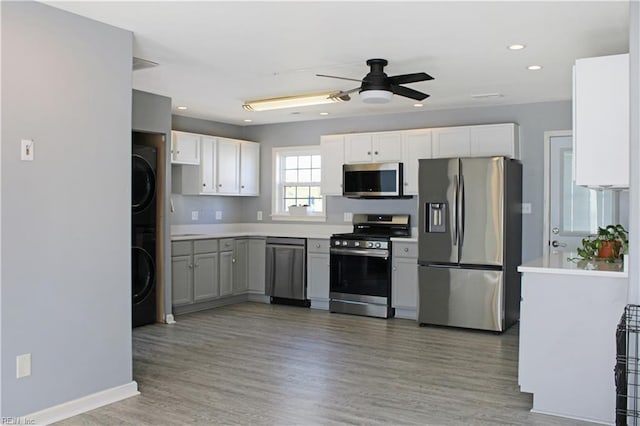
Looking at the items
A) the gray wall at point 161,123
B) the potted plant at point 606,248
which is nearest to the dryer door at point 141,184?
the gray wall at point 161,123

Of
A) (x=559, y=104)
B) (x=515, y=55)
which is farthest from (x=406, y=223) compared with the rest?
(x=515, y=55)

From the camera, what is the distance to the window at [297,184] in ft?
25.1

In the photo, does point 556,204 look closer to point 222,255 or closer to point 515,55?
point 515,55

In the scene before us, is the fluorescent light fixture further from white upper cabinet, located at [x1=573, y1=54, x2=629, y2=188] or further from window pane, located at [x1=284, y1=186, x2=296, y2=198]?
window pane, located at [x1=284, y1=186, x2=296, y2=198]

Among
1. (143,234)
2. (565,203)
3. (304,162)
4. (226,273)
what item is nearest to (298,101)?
(143,234)

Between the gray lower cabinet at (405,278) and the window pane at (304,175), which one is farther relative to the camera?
the window pane at (304,175)

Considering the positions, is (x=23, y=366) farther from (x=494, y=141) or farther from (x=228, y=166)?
(x=494, y=141)

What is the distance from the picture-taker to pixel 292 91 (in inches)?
227

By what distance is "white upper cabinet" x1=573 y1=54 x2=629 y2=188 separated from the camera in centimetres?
327

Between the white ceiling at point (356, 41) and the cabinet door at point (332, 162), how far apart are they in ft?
4.60

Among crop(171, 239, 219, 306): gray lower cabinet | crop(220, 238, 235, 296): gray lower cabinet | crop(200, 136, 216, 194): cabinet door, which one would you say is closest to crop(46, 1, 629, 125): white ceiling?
crop(200, 136, 216, 194): cabinet door

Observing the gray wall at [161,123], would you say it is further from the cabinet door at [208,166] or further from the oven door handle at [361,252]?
the oven door handle at [361,252]

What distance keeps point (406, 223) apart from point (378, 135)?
1076 mm

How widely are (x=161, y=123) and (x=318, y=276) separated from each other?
2.54 metres
